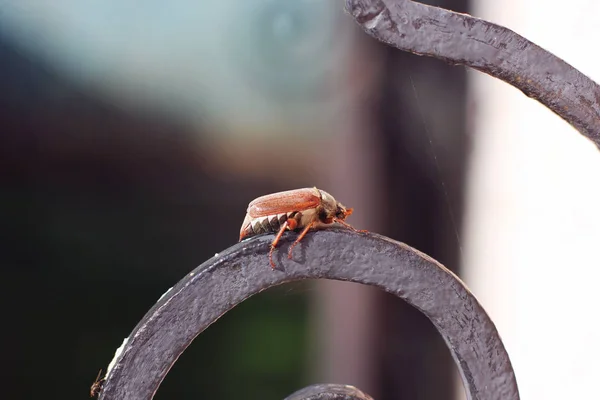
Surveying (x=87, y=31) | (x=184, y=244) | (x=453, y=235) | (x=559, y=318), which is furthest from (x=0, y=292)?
(x=559, y=318)

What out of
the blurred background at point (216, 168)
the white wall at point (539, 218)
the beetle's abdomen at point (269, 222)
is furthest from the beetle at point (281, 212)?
the blurred background at point (216, 168)

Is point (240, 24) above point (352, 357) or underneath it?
above

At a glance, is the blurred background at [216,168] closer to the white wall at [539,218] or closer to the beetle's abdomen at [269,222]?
the white wall at [539,218]

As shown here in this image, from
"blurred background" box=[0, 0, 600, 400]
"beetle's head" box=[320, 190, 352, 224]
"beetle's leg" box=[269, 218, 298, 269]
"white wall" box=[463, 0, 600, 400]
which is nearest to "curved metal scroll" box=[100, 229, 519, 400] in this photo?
"beetle's leg" box=[269, 218, 298, 269]

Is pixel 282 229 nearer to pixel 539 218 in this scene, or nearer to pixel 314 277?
pixel 314 277

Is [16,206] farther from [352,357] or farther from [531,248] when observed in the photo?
[531,248]

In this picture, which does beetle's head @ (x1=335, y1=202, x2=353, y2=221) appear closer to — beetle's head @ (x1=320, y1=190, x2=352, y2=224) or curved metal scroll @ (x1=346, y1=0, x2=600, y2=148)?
beetle's head @ (x1=320, y1=190, x2=352, y2=224)
